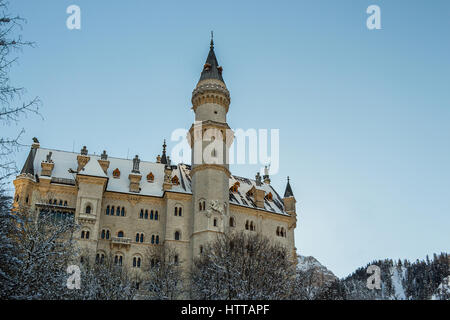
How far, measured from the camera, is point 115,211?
68.9 meters

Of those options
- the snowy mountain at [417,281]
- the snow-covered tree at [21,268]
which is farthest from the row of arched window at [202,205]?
the snowy mountain at [417,281]

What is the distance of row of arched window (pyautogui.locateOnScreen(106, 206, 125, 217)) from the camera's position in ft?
225

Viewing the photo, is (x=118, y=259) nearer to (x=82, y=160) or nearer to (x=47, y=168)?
(x=82, y=160)

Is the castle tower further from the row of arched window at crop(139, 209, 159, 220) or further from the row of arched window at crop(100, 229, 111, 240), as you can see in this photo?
the row of arched window at crop(100, 229, 111, 240)

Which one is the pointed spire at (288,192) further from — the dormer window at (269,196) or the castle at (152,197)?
the castle at (152,197)

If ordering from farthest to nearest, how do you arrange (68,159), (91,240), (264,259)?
(68,159), (91,240), (264,259)

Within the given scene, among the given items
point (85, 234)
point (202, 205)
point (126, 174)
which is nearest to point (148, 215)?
point (202, 205)

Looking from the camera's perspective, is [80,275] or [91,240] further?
[91,240]

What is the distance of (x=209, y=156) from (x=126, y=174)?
13.4m

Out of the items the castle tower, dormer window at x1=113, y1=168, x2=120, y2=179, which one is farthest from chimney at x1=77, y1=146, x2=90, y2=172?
the castle tower

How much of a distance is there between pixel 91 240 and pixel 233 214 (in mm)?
22656
